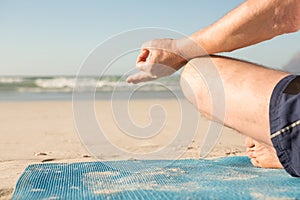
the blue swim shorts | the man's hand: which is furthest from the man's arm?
the blue swim shorts

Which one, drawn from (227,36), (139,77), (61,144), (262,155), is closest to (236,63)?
(227,36)

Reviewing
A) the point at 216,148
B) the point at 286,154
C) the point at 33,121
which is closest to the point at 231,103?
the point at 286,154

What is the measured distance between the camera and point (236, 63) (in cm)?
177

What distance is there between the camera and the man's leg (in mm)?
1506

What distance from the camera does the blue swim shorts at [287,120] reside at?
133 cm

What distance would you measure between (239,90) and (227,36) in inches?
10.8

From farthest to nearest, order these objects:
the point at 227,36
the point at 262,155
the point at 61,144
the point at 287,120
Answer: the point at 61,144, the point at 262,155, the point at 227,36, the point at 287,120

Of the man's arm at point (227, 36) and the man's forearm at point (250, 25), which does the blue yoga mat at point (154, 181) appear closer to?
the man's arm at point (227, 36)

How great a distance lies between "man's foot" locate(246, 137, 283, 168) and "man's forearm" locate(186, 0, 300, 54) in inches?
21.7

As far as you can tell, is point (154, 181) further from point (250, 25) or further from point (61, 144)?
point (61, 144)

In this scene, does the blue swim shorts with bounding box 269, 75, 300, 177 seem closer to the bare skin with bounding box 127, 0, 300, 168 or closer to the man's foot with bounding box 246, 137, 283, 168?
the bare skin with bounding box 127, 0, 300, 168

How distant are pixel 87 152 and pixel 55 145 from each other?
547mm

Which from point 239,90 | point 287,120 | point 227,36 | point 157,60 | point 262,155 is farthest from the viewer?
point 262,155

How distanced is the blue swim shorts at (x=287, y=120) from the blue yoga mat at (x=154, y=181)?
8.9 inches
